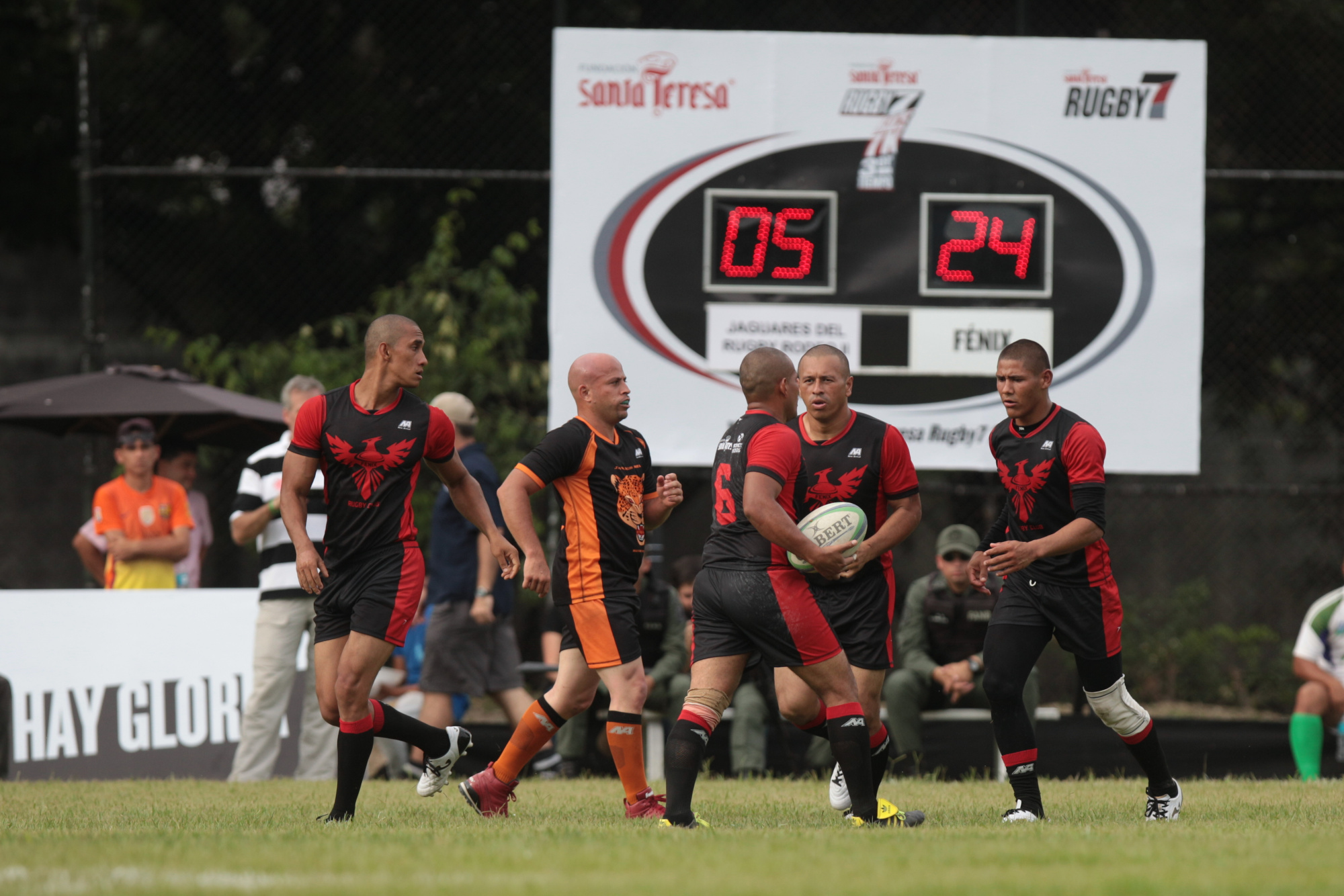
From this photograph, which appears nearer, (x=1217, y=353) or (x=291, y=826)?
(x=291, y=826)

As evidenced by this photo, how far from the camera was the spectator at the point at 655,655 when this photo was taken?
9359 millimetres

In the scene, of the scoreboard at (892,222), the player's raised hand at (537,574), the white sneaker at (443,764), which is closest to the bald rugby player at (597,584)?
the white sneaker at (443,764)

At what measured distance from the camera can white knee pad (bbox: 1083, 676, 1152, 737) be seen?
627 centimetres

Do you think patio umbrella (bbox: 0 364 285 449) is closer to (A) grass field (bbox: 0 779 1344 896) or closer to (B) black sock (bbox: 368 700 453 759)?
(A) grass field (bbox: 0 779 1344 896)

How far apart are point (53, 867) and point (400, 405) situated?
2383 mm

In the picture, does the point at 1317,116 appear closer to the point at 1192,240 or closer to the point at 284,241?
the point at 1192,240

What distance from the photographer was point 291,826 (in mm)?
5648

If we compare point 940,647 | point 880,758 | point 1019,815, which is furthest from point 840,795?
point 940,647

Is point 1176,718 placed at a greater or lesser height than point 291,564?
lesser

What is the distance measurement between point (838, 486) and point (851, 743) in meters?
1.15

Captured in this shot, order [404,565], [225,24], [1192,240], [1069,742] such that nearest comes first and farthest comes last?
[404,565] → [1069,742] → [1192,240] → [225,24]

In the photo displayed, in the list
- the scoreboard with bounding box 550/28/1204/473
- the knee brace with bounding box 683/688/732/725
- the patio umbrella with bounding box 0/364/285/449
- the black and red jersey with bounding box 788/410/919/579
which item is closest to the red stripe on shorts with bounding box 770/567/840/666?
the knee brace with bounding box 683/688/732/725

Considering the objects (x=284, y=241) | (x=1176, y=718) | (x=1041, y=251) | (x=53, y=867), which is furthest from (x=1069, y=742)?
(x=284, y=241)

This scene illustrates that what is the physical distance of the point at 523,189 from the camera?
13.3 metres
